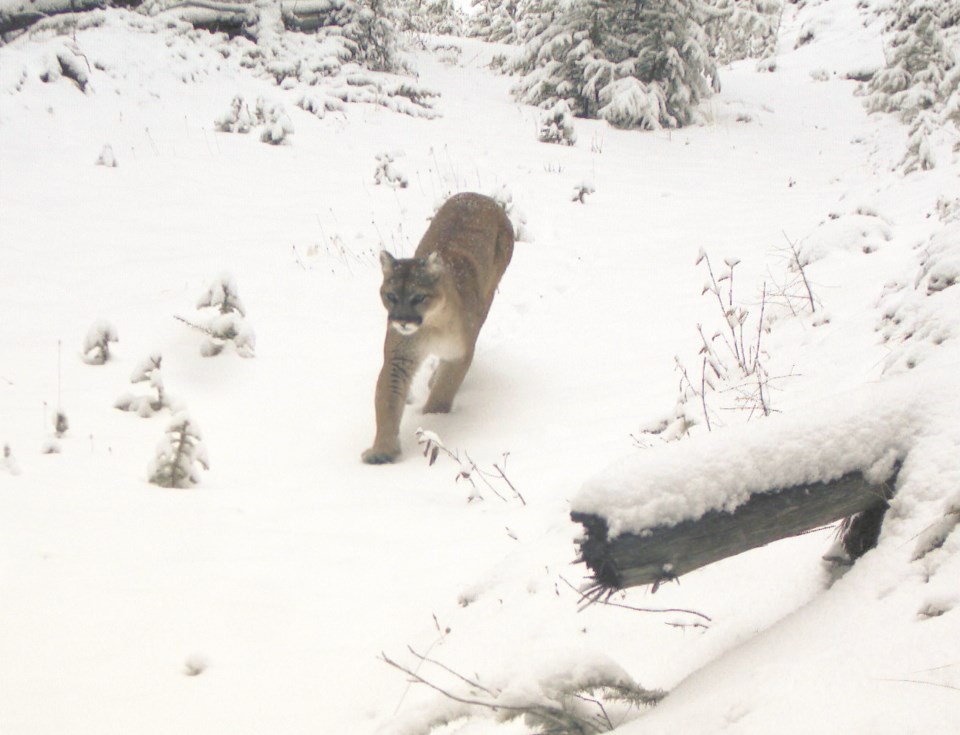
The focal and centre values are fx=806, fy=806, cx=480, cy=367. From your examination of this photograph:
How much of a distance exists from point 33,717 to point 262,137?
33.9 feet

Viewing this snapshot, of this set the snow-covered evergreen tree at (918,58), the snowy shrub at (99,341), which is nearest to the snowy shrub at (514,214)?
the snowy shrub at (99,341)

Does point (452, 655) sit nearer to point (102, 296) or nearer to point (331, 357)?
point (331, 357)

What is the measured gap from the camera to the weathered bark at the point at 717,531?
1494 mm

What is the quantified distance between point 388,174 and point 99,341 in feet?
18.7

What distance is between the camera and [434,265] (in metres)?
5.42

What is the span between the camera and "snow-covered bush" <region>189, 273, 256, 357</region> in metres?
5.79

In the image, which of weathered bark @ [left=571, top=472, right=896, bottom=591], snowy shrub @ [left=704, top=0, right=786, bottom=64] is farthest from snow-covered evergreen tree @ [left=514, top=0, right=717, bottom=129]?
weathered bark @ [left=571, top=472, right=896, bottom=591]

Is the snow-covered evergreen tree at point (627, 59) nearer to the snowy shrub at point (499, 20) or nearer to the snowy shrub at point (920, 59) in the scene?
the snowy shrub at point (920, 59)

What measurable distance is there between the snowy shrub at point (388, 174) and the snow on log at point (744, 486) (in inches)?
353

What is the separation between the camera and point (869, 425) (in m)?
1.78

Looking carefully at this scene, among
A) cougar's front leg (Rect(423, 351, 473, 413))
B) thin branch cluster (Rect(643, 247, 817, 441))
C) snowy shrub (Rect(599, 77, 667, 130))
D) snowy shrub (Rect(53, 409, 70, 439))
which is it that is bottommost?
cougar's front leg (Rect(423, 351, 473, 413))

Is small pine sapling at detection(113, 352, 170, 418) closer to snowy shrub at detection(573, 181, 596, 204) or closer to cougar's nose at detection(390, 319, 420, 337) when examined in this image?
cougar's nose at detection(390, 319, 420, 337)

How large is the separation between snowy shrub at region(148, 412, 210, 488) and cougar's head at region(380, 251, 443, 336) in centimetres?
167

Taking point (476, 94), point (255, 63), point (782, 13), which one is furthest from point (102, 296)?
point (782, 13)
